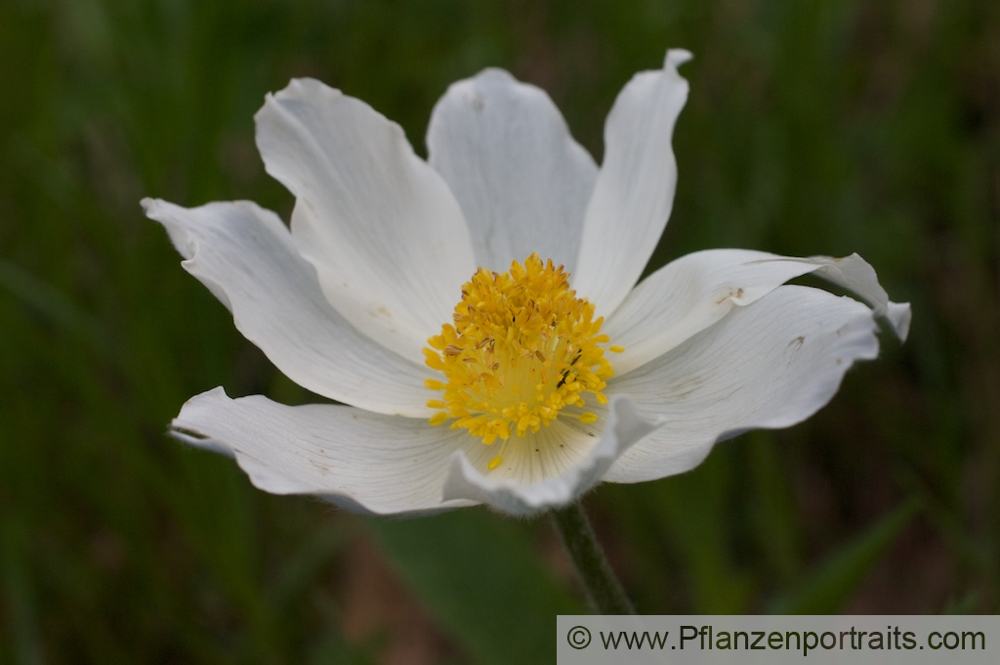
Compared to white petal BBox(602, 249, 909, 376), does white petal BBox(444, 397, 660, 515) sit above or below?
below

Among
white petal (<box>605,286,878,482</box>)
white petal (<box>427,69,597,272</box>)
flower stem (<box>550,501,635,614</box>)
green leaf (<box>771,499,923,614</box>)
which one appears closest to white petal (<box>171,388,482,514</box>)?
flower stem (<box>550,501,635,614</box>)

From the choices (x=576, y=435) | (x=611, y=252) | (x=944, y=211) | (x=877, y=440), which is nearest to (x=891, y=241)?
(x=944, y=211)

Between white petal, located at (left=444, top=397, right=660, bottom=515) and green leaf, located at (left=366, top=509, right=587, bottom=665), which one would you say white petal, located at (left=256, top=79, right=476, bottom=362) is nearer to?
green leaf, located at (left=366, top=509, right=587, bottom=665)

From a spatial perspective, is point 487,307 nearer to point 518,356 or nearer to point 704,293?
point 518,356

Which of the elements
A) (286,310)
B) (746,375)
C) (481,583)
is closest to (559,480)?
(746,375)

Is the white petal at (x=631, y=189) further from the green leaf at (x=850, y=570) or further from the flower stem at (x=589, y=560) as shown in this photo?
the green leaf at (x=850, y=570)

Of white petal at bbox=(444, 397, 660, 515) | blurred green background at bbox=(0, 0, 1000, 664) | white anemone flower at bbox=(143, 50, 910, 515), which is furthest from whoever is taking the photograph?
blurred green background at bbox=(0, 0, 1000, 664)

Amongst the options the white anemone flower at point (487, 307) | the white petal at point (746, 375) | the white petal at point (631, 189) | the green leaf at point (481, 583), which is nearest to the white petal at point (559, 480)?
the white anemone flower at point (487, 307)

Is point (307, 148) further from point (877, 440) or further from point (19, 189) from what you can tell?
point (877, 440)
